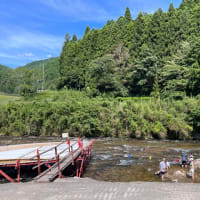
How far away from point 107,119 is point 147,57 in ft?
67.0

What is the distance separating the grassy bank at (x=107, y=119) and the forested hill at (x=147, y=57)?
8.98m

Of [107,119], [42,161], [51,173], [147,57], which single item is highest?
[147,57]

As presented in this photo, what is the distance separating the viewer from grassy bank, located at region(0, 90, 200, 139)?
28.3 metres

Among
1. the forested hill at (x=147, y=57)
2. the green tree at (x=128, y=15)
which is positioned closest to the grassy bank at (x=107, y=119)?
the forested hill at (x=147, y=57)

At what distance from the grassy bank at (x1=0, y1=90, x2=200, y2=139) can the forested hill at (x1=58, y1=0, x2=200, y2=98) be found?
29.5 ft

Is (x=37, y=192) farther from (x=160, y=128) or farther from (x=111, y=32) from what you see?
(x=111, y=32)

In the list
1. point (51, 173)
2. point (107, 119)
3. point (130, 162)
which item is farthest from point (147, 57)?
point (51, 173)

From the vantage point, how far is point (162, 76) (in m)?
45.9

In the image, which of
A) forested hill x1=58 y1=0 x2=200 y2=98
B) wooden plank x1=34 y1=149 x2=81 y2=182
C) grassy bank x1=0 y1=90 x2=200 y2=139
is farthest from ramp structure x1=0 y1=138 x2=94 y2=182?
forested hill x1=58 y1=0 x2=200 y2=98

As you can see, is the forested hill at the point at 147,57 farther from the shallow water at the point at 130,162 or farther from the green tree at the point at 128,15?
the shallow water at the point at 130,162

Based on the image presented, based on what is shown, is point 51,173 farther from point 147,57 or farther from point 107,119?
point 147,57

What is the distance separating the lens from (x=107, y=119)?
30688 millimetres

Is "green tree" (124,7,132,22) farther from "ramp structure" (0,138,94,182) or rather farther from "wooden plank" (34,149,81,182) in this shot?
"wooden plank" (34,149,81,182)

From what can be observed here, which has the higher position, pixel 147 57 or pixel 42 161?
pixel 147 57
